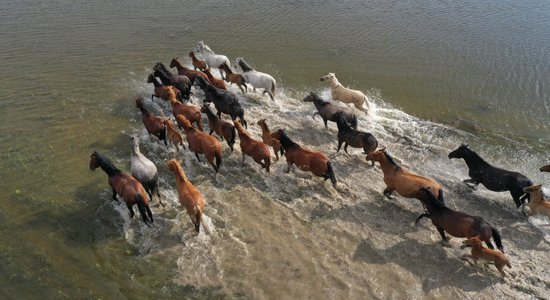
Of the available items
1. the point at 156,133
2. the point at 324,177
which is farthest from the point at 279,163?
the point at 156,133

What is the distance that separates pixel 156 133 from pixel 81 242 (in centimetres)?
346

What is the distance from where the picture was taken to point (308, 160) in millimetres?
9891

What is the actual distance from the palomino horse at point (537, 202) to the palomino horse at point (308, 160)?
13.4ft

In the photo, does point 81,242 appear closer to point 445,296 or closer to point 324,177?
point 324,177

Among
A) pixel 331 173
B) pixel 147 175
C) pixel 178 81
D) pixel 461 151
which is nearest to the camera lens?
pixel 147 175

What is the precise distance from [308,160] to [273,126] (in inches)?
111

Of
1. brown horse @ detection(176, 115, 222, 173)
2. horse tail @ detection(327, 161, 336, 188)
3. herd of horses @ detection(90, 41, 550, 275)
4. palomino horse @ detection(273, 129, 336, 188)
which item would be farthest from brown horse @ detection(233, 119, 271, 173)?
horse tail @ detection(327, 161, 336, 188)

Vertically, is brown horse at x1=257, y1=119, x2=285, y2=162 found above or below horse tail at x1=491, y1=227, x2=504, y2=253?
above

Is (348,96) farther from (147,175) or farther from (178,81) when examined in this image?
(147,175)

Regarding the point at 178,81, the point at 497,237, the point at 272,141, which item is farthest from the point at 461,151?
the point at 178,81

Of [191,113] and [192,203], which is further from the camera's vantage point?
[191,113]

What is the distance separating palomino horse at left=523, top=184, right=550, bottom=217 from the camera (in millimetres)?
→ 9234

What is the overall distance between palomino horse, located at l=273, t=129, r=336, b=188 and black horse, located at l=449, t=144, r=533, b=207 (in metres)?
3.30

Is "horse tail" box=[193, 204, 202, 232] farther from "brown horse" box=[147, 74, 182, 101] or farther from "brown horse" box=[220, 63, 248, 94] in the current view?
"brown horse" box=[220, 63, 248, 94]
